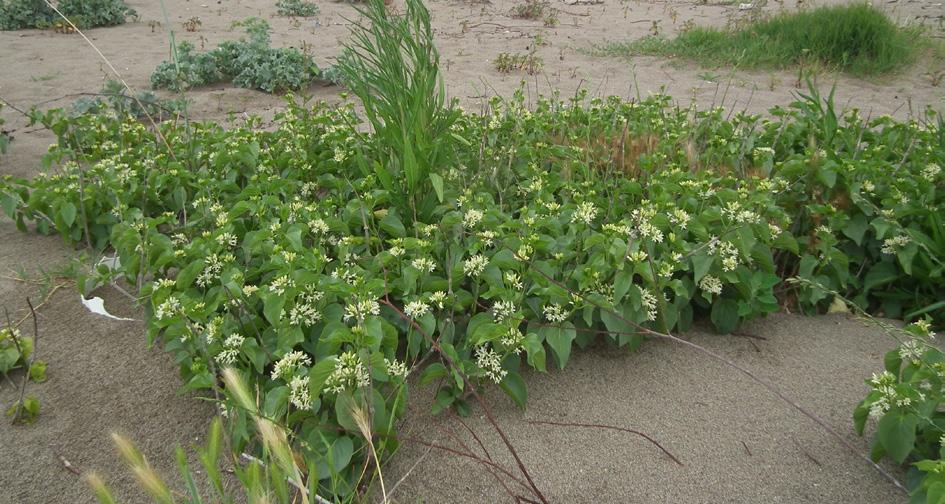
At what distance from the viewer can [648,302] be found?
8.13 ft

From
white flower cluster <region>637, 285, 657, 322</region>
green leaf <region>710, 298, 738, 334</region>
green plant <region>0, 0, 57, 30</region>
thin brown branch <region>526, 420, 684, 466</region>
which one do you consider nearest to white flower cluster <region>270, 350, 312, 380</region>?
thin brown branch <region>526, 420, 684, 466</region>

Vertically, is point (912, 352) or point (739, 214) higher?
point (739, 214)

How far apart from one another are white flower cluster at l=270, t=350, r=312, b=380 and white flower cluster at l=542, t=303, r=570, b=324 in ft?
2.49

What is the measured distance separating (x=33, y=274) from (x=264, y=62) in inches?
126

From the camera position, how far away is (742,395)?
244 centimetres

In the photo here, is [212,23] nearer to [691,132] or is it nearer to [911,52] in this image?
[691,132]

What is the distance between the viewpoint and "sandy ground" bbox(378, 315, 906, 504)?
6.76 ft

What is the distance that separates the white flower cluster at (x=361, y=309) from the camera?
2.11 metres

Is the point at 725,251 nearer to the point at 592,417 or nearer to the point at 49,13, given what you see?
A: the point at 592,417

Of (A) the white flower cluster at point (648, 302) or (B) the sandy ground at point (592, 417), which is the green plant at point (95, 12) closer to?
(B) the sandy ground at point (592, 417)

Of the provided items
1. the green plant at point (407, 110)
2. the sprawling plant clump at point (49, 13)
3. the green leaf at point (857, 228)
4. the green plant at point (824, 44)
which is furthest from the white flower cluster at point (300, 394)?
the sprawling plant clump at point (49, 13)

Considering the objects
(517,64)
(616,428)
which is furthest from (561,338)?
(517,64)

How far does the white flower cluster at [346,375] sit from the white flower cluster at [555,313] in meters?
0.66

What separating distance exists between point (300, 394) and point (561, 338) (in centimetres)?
83
